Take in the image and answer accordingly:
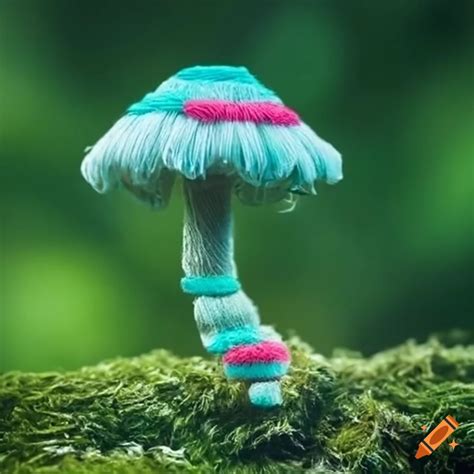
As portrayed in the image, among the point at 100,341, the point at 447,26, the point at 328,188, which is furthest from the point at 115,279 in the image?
the point at 447,26

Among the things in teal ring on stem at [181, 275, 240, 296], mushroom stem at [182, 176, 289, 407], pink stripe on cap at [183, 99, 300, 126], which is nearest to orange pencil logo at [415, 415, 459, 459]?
mushroom stem at [182, 176, 289, 407]

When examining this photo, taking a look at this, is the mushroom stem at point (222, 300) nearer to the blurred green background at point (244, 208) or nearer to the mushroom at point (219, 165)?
Result: the mushroom at point (219, 165)

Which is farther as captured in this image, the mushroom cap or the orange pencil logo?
the orange pencil logo

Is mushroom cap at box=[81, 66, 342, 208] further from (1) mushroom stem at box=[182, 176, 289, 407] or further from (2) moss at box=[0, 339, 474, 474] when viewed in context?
(2) moss at box=[0, 339, 474, 474]

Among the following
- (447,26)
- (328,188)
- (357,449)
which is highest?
(447,26)

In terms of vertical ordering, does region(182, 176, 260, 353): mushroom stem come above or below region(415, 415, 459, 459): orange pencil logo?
above

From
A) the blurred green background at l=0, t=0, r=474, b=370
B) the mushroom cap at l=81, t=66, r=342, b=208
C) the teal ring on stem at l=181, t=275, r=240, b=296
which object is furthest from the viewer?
the blurred green background at l=0, t=0, r=474, b=370

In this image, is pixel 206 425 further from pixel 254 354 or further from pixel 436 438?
pixel 436 438

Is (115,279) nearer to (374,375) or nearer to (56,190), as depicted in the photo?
(56,190)
